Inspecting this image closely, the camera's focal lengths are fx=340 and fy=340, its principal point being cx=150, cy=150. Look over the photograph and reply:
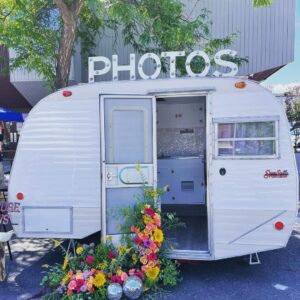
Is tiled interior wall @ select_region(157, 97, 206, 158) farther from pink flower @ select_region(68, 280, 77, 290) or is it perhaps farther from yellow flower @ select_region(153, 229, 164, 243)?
pink flower @ select_region(68, 280, 77, 290)

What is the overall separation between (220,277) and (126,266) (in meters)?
1.30

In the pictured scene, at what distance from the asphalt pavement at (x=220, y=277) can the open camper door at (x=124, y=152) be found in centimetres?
115

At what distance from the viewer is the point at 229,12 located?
1305cm

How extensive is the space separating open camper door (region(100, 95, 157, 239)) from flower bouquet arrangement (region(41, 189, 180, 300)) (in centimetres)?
16

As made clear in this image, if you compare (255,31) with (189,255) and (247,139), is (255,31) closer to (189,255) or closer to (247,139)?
(247,139)

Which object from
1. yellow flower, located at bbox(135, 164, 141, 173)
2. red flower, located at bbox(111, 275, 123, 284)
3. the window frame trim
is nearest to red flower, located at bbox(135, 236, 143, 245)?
red flower, located at bbox(111, 275, 123, 284)

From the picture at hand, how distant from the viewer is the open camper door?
14.4ft

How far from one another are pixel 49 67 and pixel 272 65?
30.6 ft

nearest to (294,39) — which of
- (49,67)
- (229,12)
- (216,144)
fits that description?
(229,12)

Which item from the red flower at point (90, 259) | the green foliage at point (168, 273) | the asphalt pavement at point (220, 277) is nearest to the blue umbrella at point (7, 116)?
the asphalt pavement at point (220, 277)

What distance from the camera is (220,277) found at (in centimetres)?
452

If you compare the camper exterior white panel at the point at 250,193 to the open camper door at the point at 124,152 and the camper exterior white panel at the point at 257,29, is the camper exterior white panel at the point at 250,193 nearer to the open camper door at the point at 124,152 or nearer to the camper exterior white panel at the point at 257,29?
the open camper door at the point at 124,152

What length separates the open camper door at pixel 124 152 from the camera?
4.38 m

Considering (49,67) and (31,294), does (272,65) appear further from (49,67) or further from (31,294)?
(31,294)
